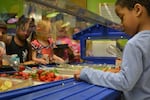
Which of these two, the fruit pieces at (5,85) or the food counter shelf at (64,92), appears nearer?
the food counter shelf at (64,92)

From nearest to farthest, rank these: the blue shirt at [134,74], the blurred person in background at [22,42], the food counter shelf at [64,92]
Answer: the food counter shelf at [64,92] < the blue shirt at [134,74] < the blurred person in background at [22,42]

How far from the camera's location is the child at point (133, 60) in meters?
1.28

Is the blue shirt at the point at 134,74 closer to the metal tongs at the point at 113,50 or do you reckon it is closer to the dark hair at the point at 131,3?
the dark hair at the point at 131,3

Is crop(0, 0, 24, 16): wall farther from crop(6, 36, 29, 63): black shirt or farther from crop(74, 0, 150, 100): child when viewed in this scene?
crop(74, 0, 150, 100): child

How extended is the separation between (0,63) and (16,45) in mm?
1996

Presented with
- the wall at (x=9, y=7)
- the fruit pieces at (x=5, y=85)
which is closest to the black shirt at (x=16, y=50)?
the fruit pieces at (x=5, y=85)

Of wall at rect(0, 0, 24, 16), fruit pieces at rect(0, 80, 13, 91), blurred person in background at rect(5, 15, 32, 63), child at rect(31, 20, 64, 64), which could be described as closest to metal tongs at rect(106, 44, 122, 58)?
child at rect(31, 20, 64, 64)

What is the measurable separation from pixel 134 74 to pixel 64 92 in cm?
34

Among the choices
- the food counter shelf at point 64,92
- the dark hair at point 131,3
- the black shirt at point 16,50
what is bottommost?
the food counter shelf at point 64,92

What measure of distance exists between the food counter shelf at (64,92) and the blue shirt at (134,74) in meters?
0.05

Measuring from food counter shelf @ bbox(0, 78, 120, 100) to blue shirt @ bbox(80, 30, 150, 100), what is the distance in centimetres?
5

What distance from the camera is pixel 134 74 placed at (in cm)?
128

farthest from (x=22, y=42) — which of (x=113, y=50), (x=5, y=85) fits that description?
(x=5, y=85)

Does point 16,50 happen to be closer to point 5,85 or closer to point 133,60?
point 5,85
